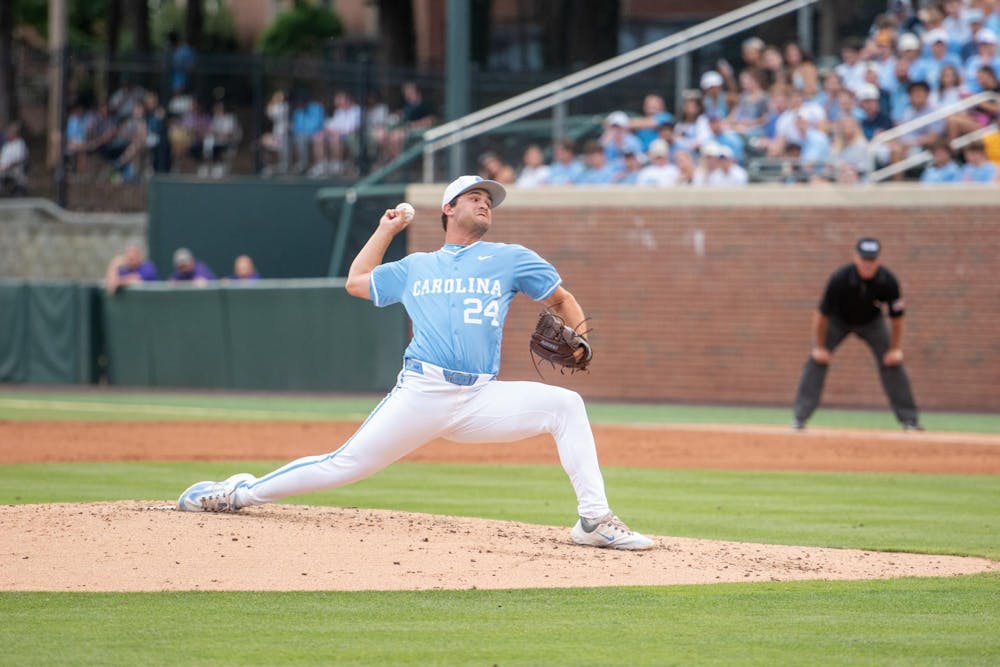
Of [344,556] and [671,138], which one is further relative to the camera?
[671,138]

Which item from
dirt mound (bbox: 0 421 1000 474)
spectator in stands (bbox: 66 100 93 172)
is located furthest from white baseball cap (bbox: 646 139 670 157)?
spectator in stands (bbox: 66 100 93 172)

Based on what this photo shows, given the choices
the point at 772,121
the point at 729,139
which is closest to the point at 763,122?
the point at 772,121

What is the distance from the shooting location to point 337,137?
2666 centimetres

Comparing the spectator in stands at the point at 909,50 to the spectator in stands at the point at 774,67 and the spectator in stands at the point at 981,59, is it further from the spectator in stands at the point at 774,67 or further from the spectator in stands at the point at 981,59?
the spectator in stands at the point at 774,67

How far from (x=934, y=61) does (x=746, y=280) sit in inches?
154

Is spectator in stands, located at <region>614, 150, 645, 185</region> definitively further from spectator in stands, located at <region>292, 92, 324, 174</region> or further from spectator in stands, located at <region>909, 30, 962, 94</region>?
spectator in stands, located at <region>292, 92, 324, 174</region>

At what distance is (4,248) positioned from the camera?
28156 mm

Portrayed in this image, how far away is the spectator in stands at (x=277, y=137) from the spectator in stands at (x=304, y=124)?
21cm

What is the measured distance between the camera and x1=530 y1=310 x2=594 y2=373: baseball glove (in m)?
7.70

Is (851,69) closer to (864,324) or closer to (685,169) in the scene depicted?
(685,169)

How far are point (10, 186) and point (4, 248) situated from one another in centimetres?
136

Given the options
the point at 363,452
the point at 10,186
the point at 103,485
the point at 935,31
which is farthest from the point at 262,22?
the point at 363,452

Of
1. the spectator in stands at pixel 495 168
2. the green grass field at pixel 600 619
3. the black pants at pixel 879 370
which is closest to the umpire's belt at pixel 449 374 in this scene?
the green grass field at pixel 600 619

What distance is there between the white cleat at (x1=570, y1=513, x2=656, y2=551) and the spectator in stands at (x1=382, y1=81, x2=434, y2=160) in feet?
60.7
